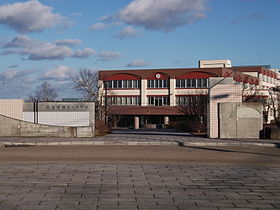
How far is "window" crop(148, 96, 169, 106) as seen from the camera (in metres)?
74.4

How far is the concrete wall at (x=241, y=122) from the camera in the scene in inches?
1023

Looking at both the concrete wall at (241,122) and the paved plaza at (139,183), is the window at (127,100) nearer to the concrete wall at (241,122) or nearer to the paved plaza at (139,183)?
the concrete wall at (241,122)

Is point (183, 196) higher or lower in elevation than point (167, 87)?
lower

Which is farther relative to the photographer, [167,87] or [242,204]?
[167,87]

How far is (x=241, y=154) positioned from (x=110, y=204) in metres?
11.2

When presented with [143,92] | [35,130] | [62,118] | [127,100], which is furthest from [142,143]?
[127,100]

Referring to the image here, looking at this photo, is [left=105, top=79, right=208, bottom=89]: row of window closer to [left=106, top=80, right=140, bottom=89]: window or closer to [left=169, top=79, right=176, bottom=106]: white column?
[left=106, top=80, right=140, bottom=89]: window

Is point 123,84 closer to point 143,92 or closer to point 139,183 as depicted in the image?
point 143,92

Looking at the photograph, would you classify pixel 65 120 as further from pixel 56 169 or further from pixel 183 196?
pixel 183 196

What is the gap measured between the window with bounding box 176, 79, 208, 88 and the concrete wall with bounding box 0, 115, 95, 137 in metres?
47.2

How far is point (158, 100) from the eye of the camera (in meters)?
74.9

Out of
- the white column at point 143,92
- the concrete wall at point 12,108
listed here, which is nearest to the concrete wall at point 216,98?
the concrete wall at point 12,108

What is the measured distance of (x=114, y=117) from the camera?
6475cm

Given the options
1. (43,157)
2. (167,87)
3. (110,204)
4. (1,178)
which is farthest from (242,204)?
(167,87)
